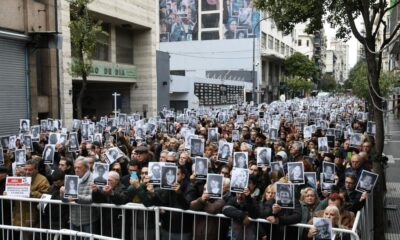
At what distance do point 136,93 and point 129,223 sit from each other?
29263 millimetres

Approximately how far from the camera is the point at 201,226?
19.4 feet

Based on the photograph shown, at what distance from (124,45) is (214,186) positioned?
99.4 feet

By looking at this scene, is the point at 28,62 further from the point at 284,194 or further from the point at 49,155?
the point at 284,194

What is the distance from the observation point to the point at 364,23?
27.0ft

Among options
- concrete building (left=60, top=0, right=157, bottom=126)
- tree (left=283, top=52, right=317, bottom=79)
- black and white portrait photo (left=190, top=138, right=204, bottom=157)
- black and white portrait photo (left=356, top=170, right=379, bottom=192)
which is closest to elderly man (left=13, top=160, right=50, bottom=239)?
black and white portrait photo (left=190, top=138, right=204, bottom=157)

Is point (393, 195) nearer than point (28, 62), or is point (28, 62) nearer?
point (393, 195)

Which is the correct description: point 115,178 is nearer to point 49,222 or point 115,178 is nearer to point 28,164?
point 49,222

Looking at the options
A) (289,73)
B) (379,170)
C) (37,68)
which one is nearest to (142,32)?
(37,68)

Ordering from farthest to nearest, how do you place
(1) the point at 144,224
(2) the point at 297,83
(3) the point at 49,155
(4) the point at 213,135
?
(2) the point at 297,83
(4) the point at 213,135
(3) the point at 49,155
(1) the point at 144,224

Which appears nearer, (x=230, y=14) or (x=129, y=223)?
(x=129, y=223)

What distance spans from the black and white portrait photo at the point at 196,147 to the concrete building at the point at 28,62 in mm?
12912

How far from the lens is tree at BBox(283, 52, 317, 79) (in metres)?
75.7

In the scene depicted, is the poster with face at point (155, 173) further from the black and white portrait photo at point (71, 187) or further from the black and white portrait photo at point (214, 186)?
the black and white portrait photo at point (71, 187)

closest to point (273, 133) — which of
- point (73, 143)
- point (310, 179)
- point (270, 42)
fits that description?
point (73, 143)
